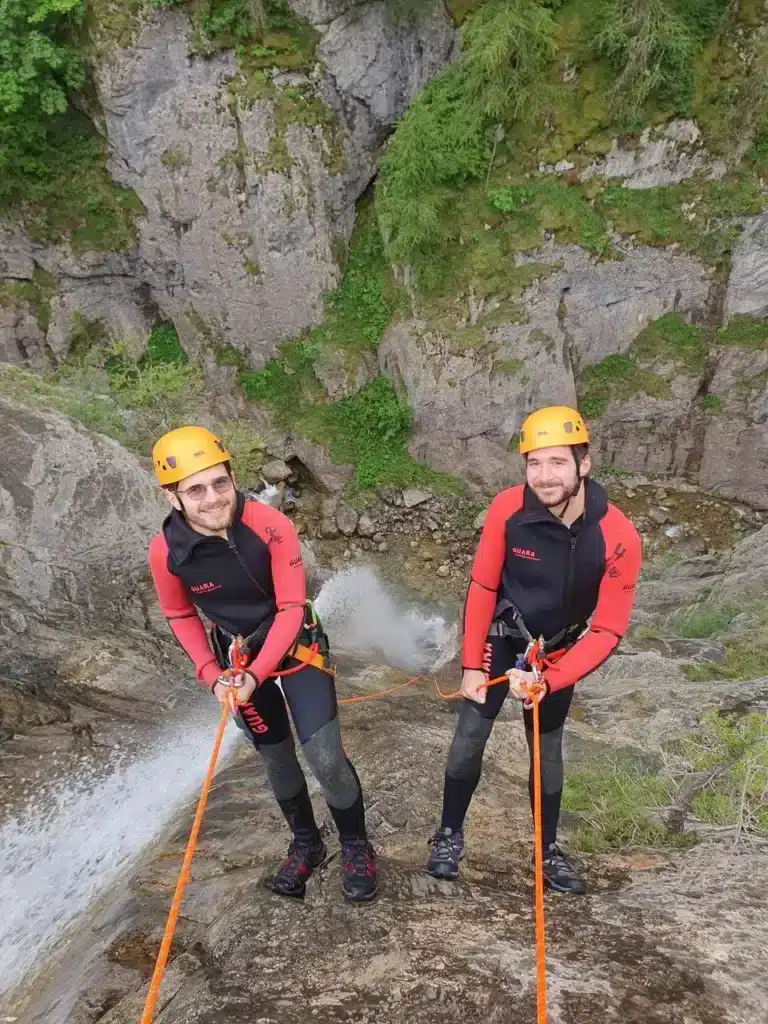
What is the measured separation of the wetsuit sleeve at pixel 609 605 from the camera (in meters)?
3.18

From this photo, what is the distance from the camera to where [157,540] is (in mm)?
3477

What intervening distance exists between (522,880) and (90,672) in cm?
512

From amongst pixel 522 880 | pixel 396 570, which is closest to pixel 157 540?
pixel 522 880

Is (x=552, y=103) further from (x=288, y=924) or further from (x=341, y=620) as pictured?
(x=288, y=924)

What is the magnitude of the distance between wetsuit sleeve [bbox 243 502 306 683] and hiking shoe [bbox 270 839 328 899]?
57.0 inches

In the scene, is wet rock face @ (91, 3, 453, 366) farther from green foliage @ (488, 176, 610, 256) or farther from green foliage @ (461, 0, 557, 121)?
green foliage @ (488, 176, 610, 256)

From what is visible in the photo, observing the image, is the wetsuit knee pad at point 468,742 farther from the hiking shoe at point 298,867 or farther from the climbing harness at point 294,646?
the hiking shoe at point 298,867

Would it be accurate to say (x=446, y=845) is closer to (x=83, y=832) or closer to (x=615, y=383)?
(x=83, y=832)

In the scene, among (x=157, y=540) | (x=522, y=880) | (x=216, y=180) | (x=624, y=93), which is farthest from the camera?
(x=216, y=180)

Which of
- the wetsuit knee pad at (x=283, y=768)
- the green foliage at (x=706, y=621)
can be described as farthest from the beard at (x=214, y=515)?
the green foliage at (x=706, y=621)

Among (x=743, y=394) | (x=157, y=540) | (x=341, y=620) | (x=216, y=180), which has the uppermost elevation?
(x=216, y=180)

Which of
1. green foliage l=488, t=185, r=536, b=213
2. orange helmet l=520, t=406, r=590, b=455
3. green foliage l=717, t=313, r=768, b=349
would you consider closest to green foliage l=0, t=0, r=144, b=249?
green foliage l=488, t=185, r=536, b=213

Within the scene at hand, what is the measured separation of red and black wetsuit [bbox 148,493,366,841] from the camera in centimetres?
340

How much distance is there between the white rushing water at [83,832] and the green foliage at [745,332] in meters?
12.3
